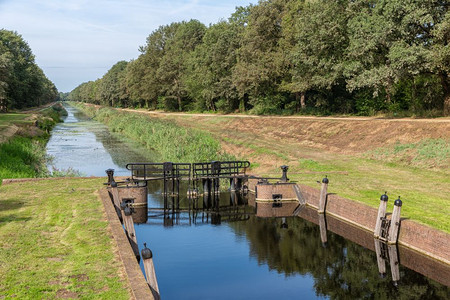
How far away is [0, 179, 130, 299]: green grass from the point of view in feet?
28.4

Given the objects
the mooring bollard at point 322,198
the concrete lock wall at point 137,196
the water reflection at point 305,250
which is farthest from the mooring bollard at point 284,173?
the concrete lock wall at point 137,196

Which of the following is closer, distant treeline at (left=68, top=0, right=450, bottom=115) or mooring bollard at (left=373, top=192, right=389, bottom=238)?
mooring bollard at (left=373, top=192, right=389, bottom=238)

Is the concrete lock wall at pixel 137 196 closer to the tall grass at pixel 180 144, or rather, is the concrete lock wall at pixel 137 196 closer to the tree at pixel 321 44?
the tall grass at pixel 180 144

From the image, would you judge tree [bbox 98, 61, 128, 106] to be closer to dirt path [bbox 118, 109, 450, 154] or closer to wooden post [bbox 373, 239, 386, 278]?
dirt path [bbox 118, 109, 450, 154]

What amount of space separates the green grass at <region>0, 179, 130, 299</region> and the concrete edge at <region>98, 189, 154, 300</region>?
0.21m

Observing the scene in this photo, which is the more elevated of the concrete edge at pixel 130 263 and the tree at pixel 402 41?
the tree at pixel 402 41

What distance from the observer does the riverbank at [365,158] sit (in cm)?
1762

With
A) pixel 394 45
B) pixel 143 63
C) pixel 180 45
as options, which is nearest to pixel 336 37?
pixel 394 45

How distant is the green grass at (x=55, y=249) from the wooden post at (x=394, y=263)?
861cm

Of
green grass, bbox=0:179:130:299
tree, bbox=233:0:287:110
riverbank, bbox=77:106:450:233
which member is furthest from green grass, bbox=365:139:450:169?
tree, bbox=233:0:287:110

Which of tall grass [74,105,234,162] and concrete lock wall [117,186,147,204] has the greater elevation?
tall grass [74,105,234,162]

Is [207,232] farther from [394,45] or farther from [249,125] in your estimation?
[249,125]

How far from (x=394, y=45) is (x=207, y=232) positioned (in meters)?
22.6

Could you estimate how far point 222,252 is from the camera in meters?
15.3
